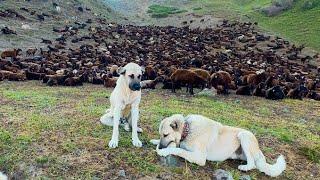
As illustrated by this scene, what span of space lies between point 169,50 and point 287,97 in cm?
1369

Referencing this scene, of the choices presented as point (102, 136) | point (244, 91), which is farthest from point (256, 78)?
point (102, 136)

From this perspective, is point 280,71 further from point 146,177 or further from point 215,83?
point 146,177

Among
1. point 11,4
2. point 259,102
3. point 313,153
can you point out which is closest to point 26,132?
point 313,153

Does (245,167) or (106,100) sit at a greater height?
(106,100)

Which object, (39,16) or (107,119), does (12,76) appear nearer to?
(107,119)

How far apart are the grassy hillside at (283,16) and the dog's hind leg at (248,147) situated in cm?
3283

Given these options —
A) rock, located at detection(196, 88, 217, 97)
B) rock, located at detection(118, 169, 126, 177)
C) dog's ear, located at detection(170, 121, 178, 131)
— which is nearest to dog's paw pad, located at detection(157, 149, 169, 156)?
dog's ear, located at detection(170, 121, 178, 131)

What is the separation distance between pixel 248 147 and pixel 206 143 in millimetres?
883

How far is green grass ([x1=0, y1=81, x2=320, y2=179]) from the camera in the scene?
32.0 ft

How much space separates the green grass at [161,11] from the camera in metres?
60.2

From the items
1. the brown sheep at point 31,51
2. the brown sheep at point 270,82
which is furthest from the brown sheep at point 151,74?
the brown sheep at point 31,51

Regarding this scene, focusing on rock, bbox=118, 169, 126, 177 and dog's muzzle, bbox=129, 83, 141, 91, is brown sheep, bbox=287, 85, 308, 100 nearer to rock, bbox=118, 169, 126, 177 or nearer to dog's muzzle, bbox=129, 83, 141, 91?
dog's muzzle, bbox=129, 83, 141, 91

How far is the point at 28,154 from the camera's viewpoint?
10062 millimetres

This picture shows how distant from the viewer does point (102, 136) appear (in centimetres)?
1097
